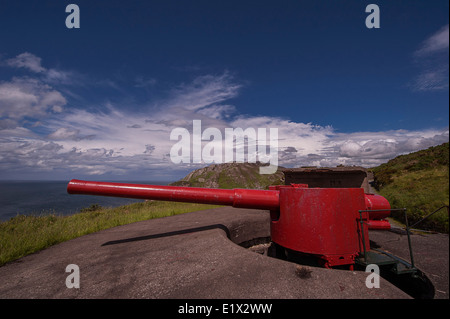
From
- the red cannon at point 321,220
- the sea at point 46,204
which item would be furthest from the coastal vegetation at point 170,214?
the sea at point 46,204

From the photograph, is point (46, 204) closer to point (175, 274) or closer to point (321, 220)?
point (175, 274)

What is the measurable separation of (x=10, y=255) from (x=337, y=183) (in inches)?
378

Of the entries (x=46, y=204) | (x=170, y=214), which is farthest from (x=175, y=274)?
(x=46, y=204)

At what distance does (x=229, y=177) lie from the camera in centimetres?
3100

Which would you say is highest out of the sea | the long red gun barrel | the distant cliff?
the long red gun barrel

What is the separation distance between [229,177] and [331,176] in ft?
75.4

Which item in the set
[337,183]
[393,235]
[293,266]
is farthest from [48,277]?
[337,183]

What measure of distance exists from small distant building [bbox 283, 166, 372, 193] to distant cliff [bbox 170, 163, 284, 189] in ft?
59.7

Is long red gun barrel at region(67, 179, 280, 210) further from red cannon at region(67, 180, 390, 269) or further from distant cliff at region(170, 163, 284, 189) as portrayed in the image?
distant cliff at region(170, 163, 284, 189)

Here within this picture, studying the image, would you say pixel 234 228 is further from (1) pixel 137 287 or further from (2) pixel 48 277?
(2) pixel 48 277

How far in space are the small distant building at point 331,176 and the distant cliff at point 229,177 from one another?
59.7 ft

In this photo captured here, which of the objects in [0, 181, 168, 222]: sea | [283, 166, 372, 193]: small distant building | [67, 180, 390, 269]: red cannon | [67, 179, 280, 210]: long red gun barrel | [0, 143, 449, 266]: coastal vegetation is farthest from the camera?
[0, 181, 168, 222]: sea

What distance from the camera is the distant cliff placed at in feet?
91.4

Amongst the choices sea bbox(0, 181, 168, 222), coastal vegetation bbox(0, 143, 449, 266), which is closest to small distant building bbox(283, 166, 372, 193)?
coastal vegetation bbox(0, 143, 449, 266)
